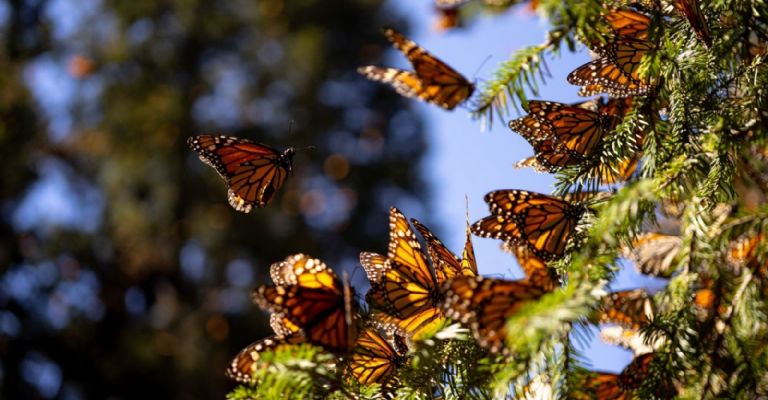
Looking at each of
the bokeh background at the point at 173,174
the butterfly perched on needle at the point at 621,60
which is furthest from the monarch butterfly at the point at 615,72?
the bokeh background at the point at 173,174

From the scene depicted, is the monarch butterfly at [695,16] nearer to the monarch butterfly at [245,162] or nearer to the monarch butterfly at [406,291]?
the monarch butterfly at [406,291]

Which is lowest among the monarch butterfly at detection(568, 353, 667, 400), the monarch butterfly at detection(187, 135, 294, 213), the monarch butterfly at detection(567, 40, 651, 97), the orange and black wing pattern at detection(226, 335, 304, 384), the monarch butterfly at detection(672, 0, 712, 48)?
the monarch butterfly at detection(568, 353, 667, 400)

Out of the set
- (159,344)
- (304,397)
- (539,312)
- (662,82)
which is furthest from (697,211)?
(159,344)

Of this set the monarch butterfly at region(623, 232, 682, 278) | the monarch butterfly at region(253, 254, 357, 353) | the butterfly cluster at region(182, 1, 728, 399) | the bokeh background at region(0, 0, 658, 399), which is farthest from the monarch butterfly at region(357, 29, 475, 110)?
the bokeh background at region(0, 0, 658, 399)

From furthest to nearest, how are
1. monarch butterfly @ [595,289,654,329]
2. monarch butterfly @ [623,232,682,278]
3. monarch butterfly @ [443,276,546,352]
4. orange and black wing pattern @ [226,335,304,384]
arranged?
monarch butterfly @ [623,232,682,278], monarch butterfly @ [595,289,654,329], orange and black wing pattern @ [226,335,304,384], monarch butterfly @ [443,276,546,352]

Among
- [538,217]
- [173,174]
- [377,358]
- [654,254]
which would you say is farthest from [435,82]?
[173,174]

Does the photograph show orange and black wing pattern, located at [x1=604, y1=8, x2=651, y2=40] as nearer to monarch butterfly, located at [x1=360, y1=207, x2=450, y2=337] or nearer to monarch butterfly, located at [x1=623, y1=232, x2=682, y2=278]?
monarch butterfly, located at [x1=360, y1=207, x2=450, y2=337]

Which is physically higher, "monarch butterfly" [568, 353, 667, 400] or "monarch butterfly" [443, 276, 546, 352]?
"monarch butterfly" [443, 276, 546, 352]
